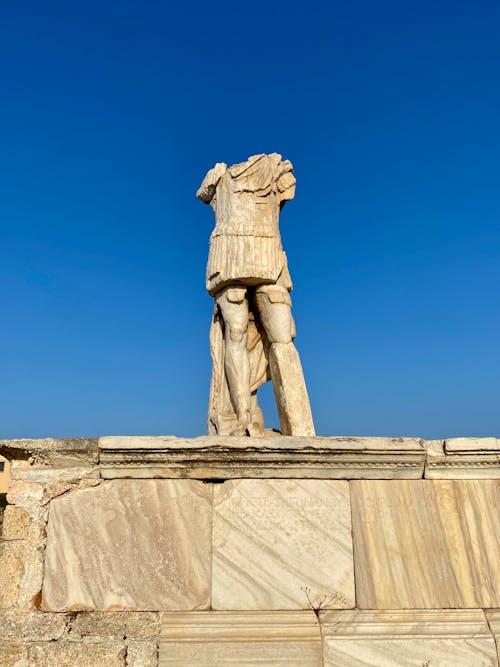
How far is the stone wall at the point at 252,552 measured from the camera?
11.3 feet

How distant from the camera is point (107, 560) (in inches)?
141

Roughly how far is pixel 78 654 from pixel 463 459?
254 cm

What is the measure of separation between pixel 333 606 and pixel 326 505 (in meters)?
Result: 0.57

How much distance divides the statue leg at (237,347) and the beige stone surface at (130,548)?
1.37 meters

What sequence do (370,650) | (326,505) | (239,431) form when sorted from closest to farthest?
1. (370,650)
2. (326,505)
3. (239,431)

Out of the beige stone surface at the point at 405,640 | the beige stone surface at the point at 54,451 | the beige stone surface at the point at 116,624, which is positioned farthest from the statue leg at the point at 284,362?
the beige stone surface at the point at 116,624

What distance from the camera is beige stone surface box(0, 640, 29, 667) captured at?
335 cm

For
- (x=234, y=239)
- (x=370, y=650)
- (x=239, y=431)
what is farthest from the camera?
(x=234, y=239)

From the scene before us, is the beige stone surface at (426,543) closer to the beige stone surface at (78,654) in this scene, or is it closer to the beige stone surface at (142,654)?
the beige stone surface at (142,654)

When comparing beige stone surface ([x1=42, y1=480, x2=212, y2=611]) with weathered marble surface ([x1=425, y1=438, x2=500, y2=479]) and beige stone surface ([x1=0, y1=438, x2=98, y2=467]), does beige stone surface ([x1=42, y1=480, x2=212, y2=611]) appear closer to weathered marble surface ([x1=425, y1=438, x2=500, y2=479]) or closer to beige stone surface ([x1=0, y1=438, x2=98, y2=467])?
beige stone surface ([x1=0, y1=438, x2=98, y2=467])

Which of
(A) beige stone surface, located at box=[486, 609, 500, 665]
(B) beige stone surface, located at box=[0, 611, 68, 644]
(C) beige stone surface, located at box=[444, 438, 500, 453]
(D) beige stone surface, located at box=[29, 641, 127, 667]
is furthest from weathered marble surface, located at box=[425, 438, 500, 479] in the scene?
(B) beige stone surface, located at box=[0, 611, 68, 644]

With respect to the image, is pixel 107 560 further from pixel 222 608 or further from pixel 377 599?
pixel 377 599

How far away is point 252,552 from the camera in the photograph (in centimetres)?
363

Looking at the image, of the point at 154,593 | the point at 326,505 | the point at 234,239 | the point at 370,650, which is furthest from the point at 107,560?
the point at 234,239
